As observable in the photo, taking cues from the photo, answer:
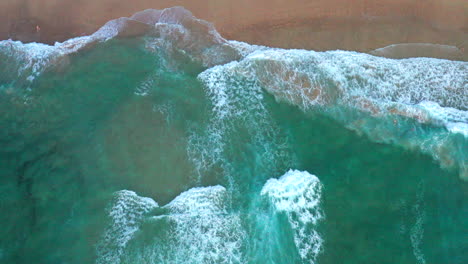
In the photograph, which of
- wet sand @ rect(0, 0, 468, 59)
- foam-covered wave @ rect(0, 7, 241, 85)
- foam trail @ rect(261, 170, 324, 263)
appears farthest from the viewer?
wet sand @ rect(0, 0, 468, 59)

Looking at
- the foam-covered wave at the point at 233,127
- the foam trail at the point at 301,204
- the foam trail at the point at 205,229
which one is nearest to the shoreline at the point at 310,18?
the foam-covered wave at the point at 233,127

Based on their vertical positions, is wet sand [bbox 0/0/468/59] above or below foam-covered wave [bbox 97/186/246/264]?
above

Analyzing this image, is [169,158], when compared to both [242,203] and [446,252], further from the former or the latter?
[446,252]

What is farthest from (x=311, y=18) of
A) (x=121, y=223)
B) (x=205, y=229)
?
(x=121, y=223)

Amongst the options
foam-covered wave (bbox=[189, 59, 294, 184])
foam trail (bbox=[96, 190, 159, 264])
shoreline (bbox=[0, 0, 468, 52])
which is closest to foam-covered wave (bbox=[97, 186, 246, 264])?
foam trail (bbox=[96, 190, 159, 264])

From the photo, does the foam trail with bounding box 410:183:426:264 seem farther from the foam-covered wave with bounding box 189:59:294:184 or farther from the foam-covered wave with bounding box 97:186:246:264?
the foam-covered wave with bounding box 97:186:246:264

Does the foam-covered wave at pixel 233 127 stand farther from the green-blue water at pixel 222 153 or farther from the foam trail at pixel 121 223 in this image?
the foam trail at pixel 121 223

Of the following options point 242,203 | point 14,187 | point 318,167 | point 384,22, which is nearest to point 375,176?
point 318,167
